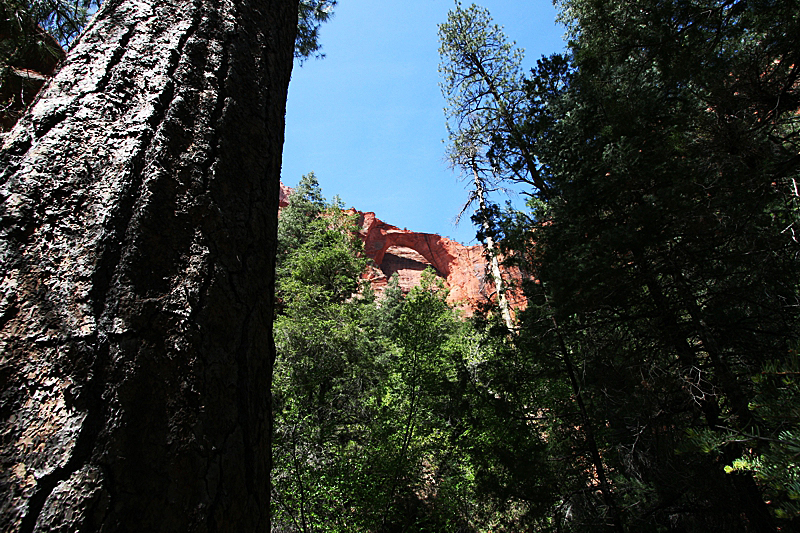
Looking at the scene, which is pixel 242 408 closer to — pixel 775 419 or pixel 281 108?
pixel 281 108

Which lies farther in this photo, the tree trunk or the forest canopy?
the tree trunk

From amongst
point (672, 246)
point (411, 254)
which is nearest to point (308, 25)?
point (672, 246)

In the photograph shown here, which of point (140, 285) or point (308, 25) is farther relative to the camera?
point (308, 25)

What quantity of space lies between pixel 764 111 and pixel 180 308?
603cm

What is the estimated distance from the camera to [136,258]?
2.62ft

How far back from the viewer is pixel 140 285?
785 millimetres

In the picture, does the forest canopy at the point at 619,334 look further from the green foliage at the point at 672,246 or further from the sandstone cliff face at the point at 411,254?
the sandstone cliff face at the point at 411,254

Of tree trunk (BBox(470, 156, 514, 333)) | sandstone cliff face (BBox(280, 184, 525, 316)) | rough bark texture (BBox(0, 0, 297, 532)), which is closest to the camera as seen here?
→ rough bark texture (BBox(0, 0, 297, 532))

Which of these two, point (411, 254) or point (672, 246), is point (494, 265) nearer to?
point (672, 246)

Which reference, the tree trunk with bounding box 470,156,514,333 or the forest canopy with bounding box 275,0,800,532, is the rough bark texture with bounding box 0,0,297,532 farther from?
the tree trunk with bounding box 470,156,514,333

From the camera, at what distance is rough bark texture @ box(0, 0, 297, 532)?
62cm

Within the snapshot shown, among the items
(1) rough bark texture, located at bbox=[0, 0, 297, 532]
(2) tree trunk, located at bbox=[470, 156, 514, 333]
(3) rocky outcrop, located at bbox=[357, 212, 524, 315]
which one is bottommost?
(1) rough bark texture, located at bbox=[0, 0, 297, 532]

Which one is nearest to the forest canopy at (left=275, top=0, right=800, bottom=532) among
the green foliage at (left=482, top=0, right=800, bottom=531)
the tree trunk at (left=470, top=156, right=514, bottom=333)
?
the green foliage at (left=482, top=0, right=800, bottom=531)

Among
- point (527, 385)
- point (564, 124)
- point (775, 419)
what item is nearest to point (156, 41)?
point (775, 419)
